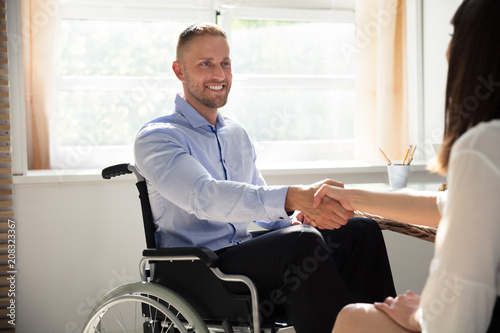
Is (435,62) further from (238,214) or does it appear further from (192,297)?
(192,297)

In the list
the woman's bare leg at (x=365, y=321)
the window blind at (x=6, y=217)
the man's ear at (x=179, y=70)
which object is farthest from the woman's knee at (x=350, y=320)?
the window blind at (x=6, y=217)

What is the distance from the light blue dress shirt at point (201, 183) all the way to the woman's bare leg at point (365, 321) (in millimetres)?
533

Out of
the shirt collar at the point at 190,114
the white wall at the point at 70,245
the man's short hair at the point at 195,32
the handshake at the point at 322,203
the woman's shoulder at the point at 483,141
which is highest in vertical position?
the man's short hair at the point at 195,32

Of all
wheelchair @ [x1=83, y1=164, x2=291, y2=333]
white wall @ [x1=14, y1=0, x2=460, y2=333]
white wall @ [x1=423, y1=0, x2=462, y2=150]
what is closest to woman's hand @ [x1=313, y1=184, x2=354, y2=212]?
wheelchair @ [x1=83, y1=164, x2=291, y2=333]

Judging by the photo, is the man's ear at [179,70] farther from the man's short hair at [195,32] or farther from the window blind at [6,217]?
the window blind at [6,217]

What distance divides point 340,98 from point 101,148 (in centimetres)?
129

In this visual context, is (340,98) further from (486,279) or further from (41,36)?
(486,279)

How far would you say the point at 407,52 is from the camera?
3.30m

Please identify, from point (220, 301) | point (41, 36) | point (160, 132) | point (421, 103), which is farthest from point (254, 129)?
point (220, 301)

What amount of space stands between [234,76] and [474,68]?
231cm

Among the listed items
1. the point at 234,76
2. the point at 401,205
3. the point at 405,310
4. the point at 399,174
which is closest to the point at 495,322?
the point at 405,310

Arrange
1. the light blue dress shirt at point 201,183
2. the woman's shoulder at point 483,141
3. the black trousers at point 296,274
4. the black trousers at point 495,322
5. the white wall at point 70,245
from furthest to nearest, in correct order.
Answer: the white wall at point 70,245 < the light blue dress shirt at point 201,183 < the black trousers at point 296,274 < the black trousers at point 495,322 < the woman's shoulder at point 483,141

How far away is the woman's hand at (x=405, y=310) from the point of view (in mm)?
1086

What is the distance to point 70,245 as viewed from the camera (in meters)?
2.84
